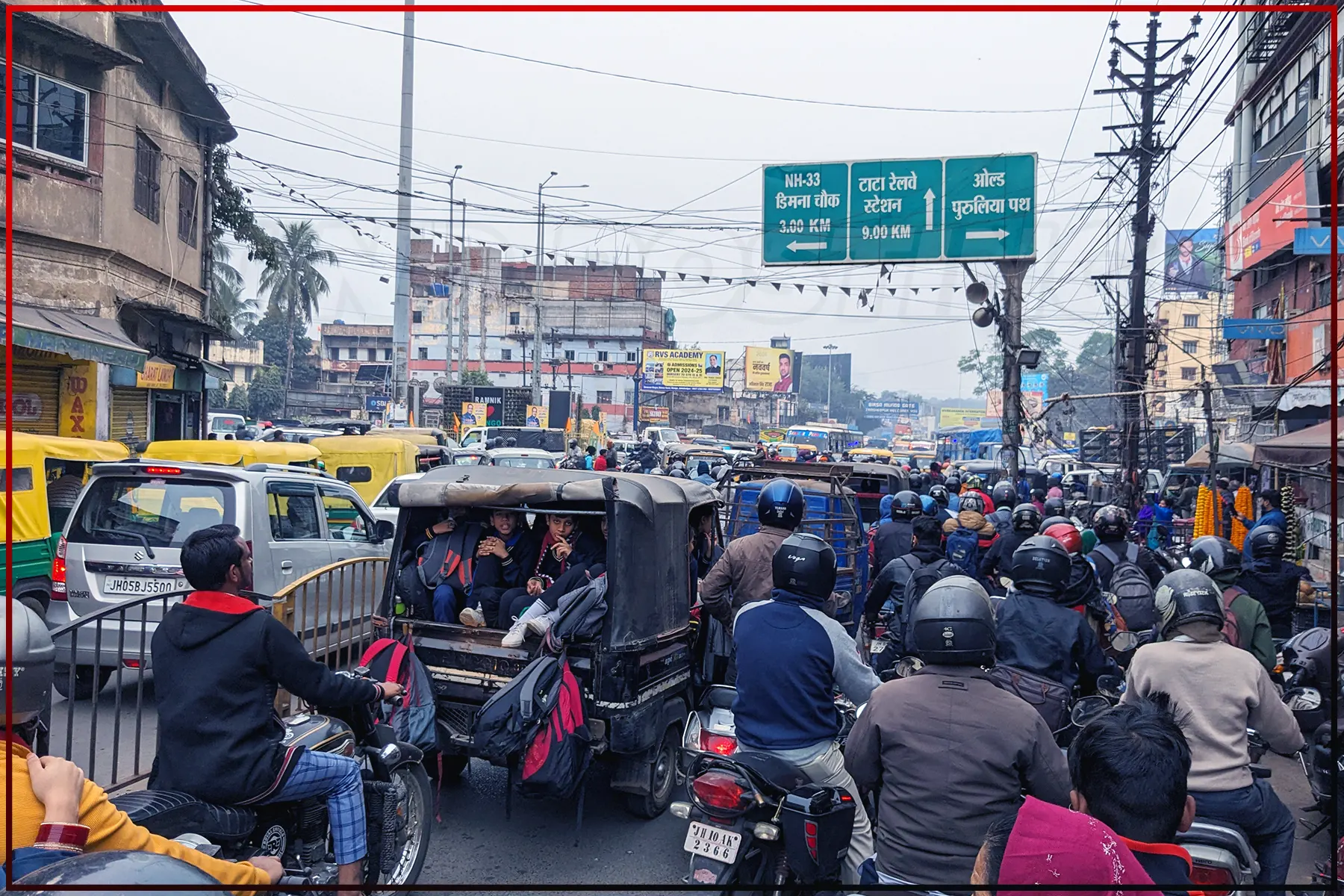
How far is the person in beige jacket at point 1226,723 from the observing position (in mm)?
3455

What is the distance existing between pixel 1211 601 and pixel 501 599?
12.2ft

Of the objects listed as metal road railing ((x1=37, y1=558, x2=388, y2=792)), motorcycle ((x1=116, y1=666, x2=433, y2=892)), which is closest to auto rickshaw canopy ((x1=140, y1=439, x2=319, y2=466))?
metal road railing ((x1=37, y1=558, x2=388, y2=792))

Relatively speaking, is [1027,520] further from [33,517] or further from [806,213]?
[806,213]

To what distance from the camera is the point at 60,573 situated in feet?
23.2

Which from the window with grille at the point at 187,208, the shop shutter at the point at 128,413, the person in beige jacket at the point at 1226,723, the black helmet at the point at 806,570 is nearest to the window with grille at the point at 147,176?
the window with grille at the point at 187,208

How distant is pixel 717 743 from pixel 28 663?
3193 millimetres

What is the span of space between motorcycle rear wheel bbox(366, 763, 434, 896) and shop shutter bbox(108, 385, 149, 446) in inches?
530

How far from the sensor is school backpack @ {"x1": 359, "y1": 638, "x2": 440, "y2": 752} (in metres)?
5.01

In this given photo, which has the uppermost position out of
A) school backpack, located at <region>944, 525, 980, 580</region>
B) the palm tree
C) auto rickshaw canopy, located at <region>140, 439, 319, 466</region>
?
the palm tree

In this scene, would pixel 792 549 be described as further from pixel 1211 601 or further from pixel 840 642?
pixel 1211 601

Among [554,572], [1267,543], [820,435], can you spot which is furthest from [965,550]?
[820,435]

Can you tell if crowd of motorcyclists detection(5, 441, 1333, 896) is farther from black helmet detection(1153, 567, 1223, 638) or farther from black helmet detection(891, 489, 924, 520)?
black helmet detection(891, 489, 924, 520)

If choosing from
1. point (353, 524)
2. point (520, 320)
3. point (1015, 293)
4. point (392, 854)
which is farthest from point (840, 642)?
point (520, 320)

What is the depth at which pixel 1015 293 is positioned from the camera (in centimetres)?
1725
